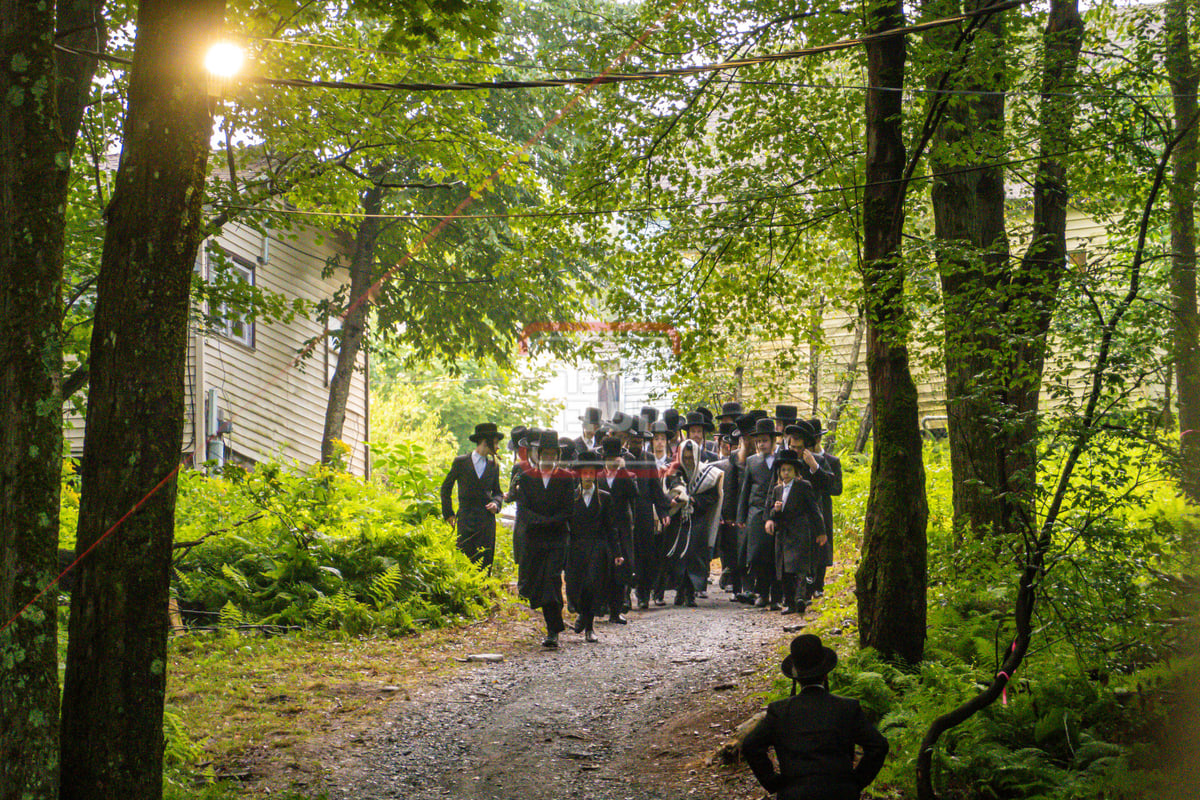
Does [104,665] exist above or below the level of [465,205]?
below

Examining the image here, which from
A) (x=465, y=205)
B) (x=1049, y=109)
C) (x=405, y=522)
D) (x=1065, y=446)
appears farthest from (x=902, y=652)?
(x=465, y=205)

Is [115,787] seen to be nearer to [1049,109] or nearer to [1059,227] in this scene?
[1049,109]

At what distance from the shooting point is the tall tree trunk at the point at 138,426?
5469 millimetres

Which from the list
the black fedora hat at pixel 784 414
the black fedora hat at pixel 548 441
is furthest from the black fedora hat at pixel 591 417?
the black fedora hat at pixel 548 441

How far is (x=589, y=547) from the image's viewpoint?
1344cm

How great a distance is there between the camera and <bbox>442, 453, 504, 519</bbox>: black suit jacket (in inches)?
620

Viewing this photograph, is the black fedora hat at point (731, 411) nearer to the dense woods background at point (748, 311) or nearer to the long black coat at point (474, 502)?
the dense woods background at point (748, 311)

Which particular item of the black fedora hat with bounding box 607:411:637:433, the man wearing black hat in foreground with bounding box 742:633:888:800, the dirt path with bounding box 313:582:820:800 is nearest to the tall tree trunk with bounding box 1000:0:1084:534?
the man wearing black hat in foreground with bounding box 742:633:888:800

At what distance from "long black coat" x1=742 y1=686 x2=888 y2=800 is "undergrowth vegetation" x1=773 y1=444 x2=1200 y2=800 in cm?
174

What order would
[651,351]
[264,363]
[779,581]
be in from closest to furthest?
[651,351] < [779,581] < [264,363]

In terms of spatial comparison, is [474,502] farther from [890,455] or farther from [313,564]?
[890,455]

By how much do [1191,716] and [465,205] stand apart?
19383mm

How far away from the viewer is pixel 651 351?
41.9ft

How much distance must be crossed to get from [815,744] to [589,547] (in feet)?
27.5
